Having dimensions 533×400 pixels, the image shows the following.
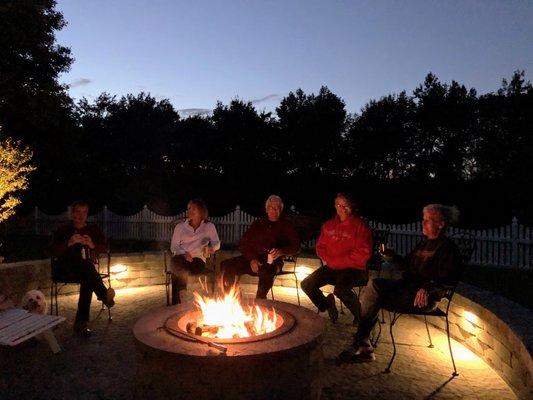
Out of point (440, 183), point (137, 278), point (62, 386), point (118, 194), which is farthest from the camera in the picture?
point (118, 194)

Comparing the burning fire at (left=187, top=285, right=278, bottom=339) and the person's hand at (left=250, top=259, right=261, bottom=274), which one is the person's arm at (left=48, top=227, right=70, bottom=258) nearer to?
the burning fire at (left=187, top=285, right=278, bottom=339)

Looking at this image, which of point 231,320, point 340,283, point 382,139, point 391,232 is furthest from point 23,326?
point 382,139

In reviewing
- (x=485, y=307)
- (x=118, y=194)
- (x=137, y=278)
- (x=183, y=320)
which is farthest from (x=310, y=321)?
(x=118, y=194)

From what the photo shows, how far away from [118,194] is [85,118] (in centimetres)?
1153

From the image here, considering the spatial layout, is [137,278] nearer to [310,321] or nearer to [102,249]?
[102,249]

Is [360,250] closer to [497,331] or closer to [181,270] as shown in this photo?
[497,331]

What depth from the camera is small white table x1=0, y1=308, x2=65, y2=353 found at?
11.9ft

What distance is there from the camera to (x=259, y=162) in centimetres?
2205

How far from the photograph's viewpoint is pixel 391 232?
449 inches

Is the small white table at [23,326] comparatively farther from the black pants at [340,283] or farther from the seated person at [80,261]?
the black pants at [340,283]

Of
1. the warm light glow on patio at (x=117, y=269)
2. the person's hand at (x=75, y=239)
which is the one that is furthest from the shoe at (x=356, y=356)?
the warm light glow on patio at (x=117, y=269)

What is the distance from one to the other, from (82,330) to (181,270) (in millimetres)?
1290

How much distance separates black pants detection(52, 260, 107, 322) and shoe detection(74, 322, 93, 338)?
0.19 feet

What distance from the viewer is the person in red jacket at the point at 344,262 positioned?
4.96 m
